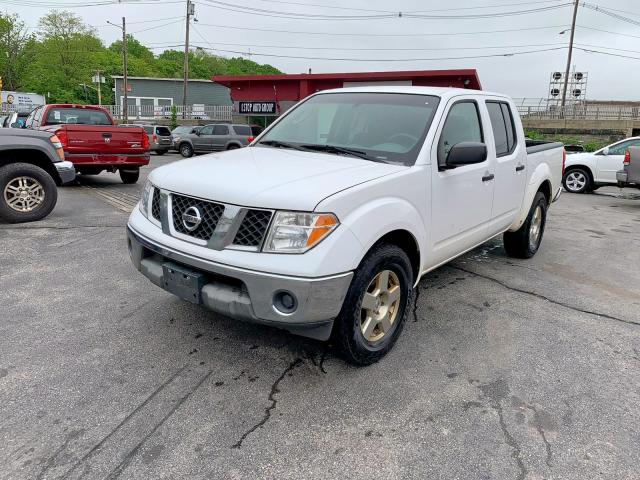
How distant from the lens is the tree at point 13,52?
66438 mm

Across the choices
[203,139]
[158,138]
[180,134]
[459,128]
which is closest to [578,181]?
[459,128]

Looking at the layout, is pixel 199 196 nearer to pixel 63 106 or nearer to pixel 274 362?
pixel 274 362

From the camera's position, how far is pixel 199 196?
2971 mm

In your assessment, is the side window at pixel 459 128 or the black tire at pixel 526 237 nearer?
the side window at pixel 459 128

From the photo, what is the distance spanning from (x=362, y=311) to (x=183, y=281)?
1.10 m

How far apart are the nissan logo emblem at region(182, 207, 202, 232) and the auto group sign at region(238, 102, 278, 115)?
98.2ft

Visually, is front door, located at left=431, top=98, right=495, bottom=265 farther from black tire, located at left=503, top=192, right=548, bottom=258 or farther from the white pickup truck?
black tire, located at left=503, top=192, right=548, bottom=258

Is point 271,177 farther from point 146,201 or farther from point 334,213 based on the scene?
point 146,201

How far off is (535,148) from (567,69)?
40.6 metres

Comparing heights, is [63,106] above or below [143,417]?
above

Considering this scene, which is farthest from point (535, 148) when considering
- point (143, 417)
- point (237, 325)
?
point (143, 417)

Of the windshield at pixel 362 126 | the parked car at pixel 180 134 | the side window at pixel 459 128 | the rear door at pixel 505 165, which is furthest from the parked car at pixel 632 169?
the parked car at pixel 180 134

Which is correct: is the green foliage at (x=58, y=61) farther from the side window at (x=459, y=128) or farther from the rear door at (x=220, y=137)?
the side window at (x=459, y=128)

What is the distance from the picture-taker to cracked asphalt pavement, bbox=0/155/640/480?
2.38m
